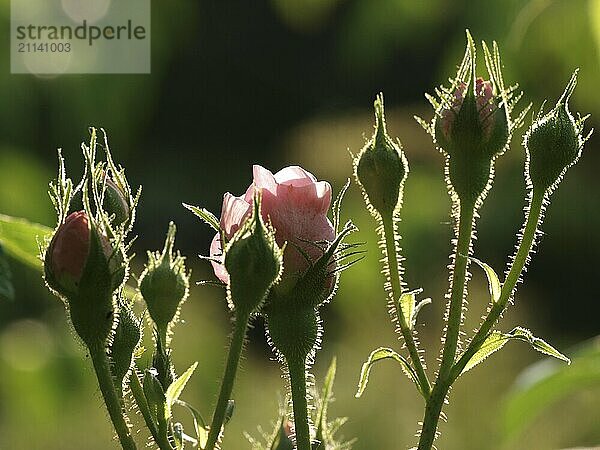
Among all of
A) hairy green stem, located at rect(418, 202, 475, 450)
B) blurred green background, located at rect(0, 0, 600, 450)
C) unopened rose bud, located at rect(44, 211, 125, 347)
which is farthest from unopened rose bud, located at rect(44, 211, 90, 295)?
blurred green background, located at rect(0, 0, 600, 450)

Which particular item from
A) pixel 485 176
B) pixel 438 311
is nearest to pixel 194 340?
pixel 438 311

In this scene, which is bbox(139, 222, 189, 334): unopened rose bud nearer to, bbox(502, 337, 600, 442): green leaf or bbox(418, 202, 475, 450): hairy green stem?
bbox(418, 202, 475, 450): hairy green stem

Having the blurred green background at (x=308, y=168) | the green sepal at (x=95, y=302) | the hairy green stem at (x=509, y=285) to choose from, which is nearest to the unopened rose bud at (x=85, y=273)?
the green sepal at (x=95, y=302)

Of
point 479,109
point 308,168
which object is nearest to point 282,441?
point 479,109

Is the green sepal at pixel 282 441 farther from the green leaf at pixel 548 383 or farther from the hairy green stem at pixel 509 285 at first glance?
the green leaf at pixel 548 383

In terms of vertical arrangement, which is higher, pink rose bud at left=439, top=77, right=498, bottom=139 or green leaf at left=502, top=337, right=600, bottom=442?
pink rose bud at left=439, top=77, right=498, bottom=139
